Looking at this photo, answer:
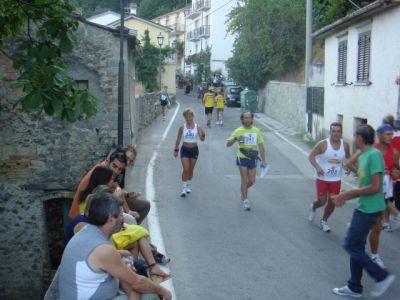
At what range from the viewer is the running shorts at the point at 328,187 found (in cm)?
927

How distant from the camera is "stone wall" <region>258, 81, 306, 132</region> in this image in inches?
1008

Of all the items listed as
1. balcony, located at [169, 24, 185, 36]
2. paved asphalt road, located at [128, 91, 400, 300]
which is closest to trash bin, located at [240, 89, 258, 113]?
paved asphalt road, located at [128, 91, 400, 300]

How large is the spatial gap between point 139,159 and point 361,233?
38.3 feet

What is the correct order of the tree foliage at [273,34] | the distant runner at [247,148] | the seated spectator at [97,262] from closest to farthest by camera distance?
the seated spectator at [97,262] → the distant runner at [247,148] → the tree foliage at [273,34]

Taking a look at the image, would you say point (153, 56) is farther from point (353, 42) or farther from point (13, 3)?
point (13, 3)

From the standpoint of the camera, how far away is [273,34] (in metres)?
35.4

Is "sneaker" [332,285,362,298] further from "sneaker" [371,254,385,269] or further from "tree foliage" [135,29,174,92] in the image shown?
"tree foliage" [135,29,174,92]

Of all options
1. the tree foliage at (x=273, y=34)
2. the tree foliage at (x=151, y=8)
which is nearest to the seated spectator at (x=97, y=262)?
the tree foliage at (x=273, y=34)

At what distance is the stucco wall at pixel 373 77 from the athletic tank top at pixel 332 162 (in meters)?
4.73

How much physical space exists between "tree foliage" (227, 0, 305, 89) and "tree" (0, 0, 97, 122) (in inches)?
1062

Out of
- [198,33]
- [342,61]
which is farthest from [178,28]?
[342,61]

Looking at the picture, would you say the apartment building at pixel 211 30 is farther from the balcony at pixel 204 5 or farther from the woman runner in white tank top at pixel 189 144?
the woman runner in white tank top at pixel 189 144

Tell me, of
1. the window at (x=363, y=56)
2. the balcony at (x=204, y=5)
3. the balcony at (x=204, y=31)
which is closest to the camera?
the window at (x=363, y=56)

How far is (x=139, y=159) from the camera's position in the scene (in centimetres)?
1733
